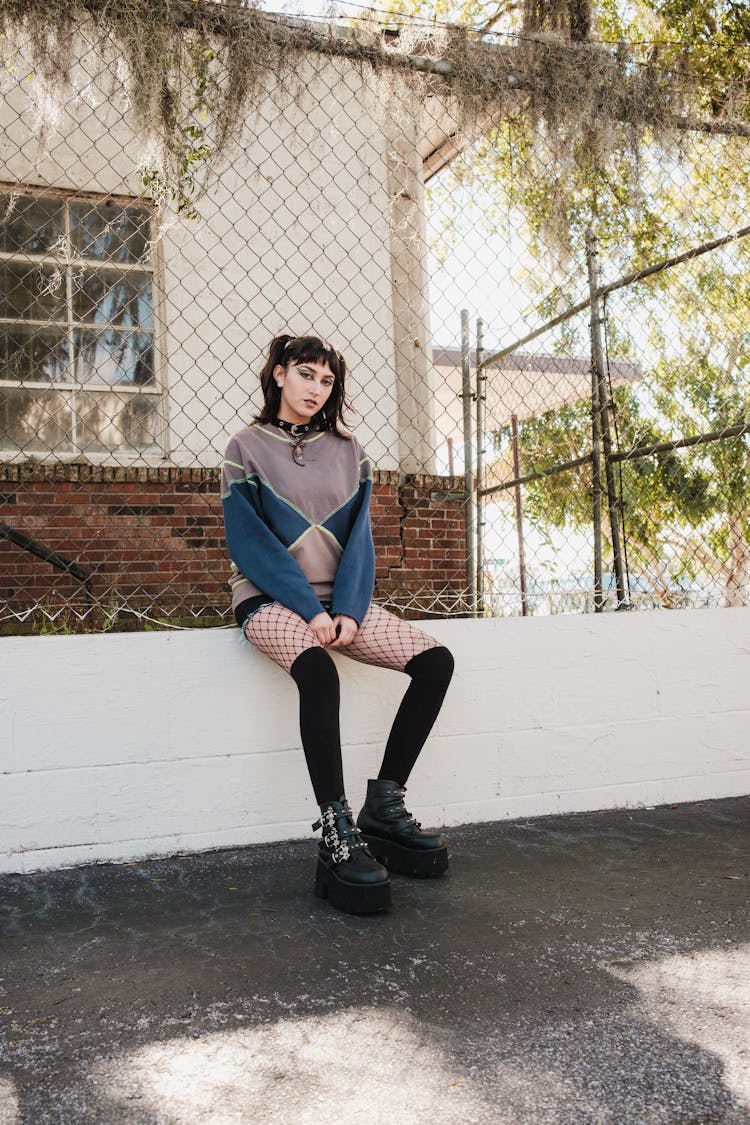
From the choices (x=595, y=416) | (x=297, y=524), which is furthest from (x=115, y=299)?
(x=297, y=524)

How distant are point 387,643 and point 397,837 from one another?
537 mm

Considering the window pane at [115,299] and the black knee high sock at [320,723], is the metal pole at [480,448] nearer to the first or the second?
the window pane at [115,299]

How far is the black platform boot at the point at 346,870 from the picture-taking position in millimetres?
A: 2189

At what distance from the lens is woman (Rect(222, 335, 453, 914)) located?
7.99ft

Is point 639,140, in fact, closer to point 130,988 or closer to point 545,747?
point 545,747

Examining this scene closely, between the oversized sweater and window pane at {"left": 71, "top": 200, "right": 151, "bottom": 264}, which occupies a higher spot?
window pane at {"left": 71, "top": 200, "right": 151, "bottom": 264}

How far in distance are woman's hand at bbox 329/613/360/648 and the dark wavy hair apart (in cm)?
61

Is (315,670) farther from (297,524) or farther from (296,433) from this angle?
(296,433)

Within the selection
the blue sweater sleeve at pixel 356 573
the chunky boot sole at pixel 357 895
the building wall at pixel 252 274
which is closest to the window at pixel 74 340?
the building wall at pixel 252 274

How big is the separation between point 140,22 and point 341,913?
111 inches

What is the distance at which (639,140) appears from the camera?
3648 millimetres

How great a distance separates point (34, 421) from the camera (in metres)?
4.86

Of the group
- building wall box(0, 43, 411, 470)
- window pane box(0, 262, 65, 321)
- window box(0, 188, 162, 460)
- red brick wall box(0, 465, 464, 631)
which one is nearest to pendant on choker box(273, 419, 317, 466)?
red brick wall box(0, 465, 464, 631)

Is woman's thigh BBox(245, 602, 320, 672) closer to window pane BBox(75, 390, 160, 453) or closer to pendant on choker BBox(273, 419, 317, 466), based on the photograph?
pendant on choker BBox(273, 419, 317, 466)
